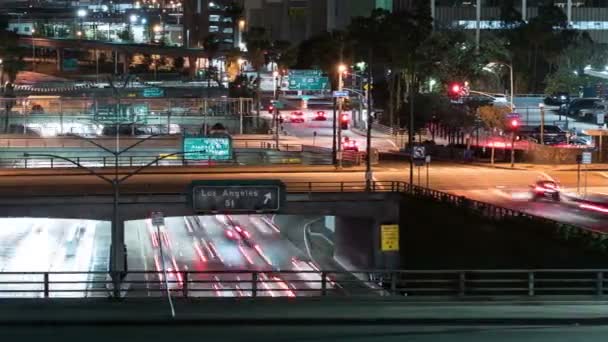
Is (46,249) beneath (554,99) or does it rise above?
beneath

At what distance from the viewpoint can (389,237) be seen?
59781 mm

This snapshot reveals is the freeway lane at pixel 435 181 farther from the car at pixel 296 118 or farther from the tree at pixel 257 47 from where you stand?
the tree at pixel 257 47

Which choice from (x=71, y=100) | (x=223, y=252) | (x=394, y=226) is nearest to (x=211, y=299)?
(x=394, y=226)

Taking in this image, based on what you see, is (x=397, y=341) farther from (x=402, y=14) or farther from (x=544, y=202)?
(x=402, y=14)

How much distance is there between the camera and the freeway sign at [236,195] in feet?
178

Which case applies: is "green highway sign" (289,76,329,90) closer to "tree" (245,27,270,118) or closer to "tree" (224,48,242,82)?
"tree" (245,27,270,118)

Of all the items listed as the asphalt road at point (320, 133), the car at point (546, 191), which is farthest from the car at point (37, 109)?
the car at point (546, 191)

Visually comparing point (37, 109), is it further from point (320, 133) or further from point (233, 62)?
point (233, 62)

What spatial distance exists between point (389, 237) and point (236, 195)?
33.5ft

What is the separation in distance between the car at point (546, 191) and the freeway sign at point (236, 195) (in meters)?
16.2

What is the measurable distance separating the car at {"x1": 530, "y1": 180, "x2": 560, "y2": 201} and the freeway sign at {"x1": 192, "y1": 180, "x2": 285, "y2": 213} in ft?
53.3

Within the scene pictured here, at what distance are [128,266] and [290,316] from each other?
40126mm

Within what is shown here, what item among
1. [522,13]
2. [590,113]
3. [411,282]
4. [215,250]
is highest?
[522,13]

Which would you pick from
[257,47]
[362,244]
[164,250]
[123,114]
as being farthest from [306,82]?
[362,244]
